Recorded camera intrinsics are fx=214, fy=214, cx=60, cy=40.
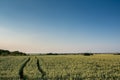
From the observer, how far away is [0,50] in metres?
159

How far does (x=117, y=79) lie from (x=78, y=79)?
2.62 metres

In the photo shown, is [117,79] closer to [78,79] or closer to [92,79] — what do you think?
[92,79]

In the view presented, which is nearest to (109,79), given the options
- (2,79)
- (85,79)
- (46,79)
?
(85,79)

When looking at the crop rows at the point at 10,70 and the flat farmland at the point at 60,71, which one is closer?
the flat farmland at the point at 60,71

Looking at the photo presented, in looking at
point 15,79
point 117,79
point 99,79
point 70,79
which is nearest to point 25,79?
point 15,79

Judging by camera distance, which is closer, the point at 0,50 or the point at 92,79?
the point at 92,79

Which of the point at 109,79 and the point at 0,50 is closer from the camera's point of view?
the point at 109,79

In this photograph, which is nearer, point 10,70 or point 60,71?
point 60,71

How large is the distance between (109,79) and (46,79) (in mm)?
4290

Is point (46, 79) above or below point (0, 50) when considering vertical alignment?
below

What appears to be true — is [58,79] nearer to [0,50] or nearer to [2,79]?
[2,79]

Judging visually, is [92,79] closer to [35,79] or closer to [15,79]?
[35,79]

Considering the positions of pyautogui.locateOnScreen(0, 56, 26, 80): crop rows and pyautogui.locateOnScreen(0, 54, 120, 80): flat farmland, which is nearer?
pyautogui.locateOnScreen(0, 54, 120, 80): flat farmland

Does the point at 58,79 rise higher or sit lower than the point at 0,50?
lower
